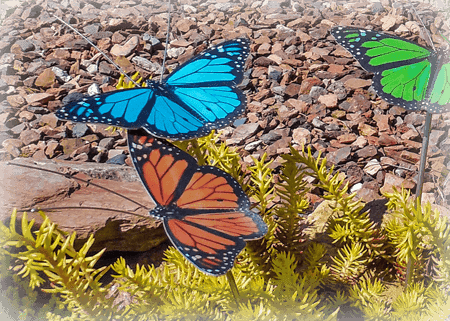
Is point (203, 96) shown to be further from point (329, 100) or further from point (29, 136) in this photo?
point (29, 136)

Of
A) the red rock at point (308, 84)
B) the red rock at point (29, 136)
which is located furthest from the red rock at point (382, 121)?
the red rock at point (29, 136)

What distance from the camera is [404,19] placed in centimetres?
364

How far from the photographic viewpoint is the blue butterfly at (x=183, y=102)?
1.30 meters

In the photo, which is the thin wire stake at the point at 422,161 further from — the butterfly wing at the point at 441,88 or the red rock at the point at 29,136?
the red rock at the point at 29,136

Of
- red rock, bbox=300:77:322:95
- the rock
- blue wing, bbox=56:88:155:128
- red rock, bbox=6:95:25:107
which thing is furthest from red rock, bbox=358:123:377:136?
red rock, bbox=6:95:25:107

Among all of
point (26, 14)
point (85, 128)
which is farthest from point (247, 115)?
point (26, 14)

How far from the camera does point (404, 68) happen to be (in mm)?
1402

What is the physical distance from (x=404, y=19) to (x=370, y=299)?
280cm

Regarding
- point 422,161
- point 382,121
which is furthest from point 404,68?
point 382,121

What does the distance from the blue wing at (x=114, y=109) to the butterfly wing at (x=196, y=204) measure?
5 cm

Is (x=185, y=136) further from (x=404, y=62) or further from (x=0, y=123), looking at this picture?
(x=0, y=123)

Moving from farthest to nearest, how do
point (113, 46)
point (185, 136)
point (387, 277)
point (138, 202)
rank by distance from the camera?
1. point (113, 46)
2. point (138, 202)
3. point (387, 277)
4. point (185, 136)

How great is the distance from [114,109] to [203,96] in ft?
0.97

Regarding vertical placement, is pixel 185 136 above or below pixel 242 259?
above
